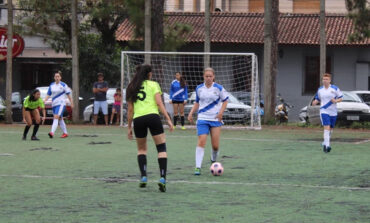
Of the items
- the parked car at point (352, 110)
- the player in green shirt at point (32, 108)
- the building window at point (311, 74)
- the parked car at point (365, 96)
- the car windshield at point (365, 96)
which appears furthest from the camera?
the building window at point (311, 74)

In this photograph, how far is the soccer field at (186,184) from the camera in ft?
31.3

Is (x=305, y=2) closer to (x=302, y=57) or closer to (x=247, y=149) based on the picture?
(x=302, y=57)

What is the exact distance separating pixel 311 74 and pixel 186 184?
1250 inches

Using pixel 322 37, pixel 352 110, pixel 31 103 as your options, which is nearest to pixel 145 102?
pixel 31 103

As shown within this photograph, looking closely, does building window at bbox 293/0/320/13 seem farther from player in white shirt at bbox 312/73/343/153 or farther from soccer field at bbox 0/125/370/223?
player in white shirt at bbox 312/73/343/153

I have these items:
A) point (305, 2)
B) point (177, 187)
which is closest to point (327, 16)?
point (305, 2)

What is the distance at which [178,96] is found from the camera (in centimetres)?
2777

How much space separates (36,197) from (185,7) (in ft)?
125

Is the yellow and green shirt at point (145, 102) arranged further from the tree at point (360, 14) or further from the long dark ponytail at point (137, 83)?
the tree at point (360, 14)

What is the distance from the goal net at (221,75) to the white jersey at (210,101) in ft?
45.7

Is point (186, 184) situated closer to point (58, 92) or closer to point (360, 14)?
point (58, 92)

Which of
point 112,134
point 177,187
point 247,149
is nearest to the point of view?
point 177,187

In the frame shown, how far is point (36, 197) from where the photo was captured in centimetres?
1092

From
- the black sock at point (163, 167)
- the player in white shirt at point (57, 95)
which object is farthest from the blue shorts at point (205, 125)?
the player in white shirt at point (57, 95)
